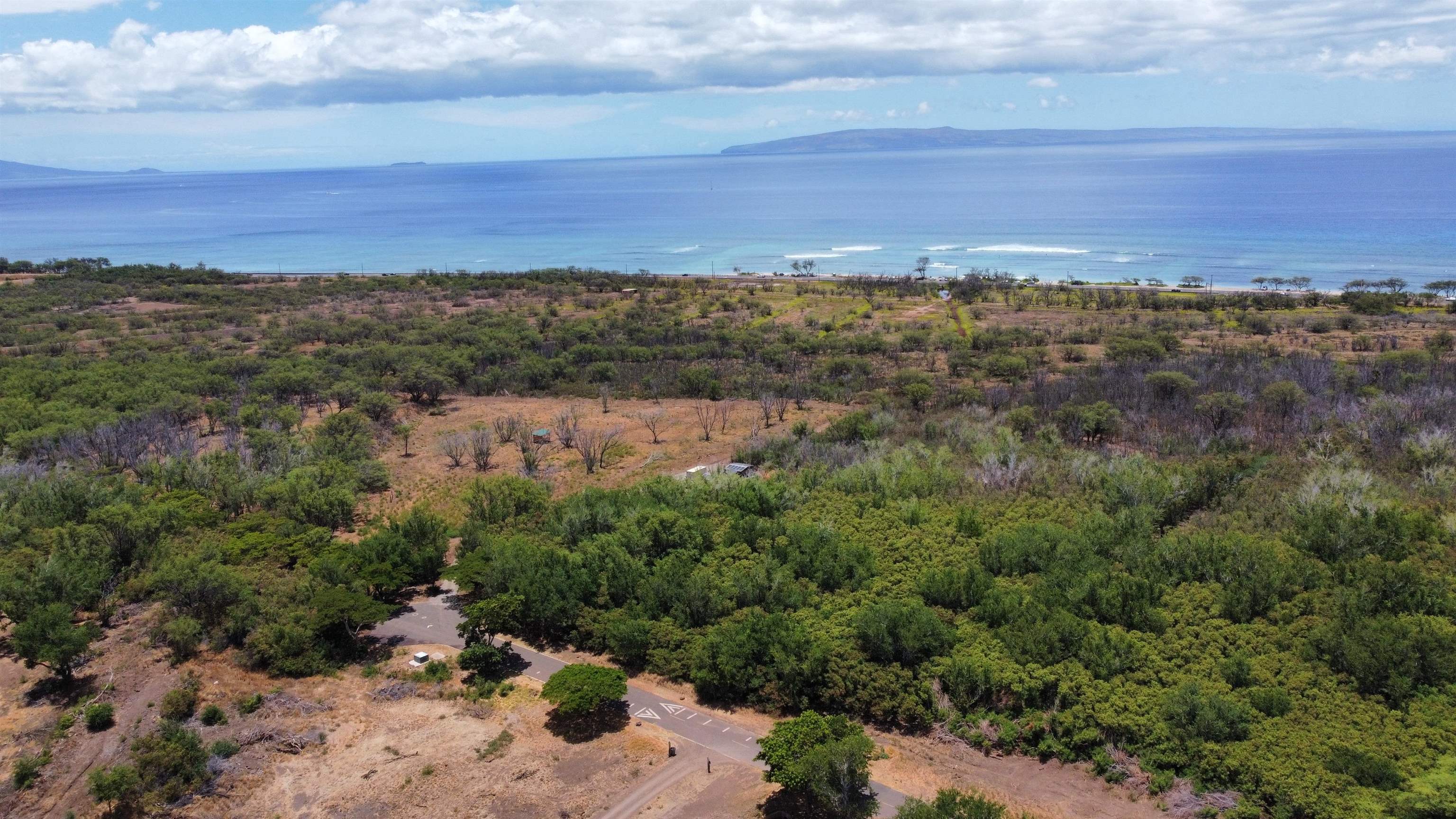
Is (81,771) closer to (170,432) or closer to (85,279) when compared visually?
(170,432)

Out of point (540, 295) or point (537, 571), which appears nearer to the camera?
point (537, 571)

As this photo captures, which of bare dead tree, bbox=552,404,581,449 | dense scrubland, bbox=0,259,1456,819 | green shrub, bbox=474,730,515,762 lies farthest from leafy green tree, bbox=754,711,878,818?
bare dead tree, bbox=552,404,581,449

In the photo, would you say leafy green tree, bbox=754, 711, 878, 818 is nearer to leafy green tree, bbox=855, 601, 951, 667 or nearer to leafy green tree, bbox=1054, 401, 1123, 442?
leafy green tree, bbox=855, 601, 951, 667

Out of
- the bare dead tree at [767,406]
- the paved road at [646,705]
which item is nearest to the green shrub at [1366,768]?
the paved road at [646,705]

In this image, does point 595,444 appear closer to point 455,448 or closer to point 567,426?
point 567,426

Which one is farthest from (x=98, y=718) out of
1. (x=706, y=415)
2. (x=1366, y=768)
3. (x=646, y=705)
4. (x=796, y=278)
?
(x=796, y=278)

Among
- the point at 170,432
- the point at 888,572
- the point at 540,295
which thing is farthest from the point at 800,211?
the point at 888,572
